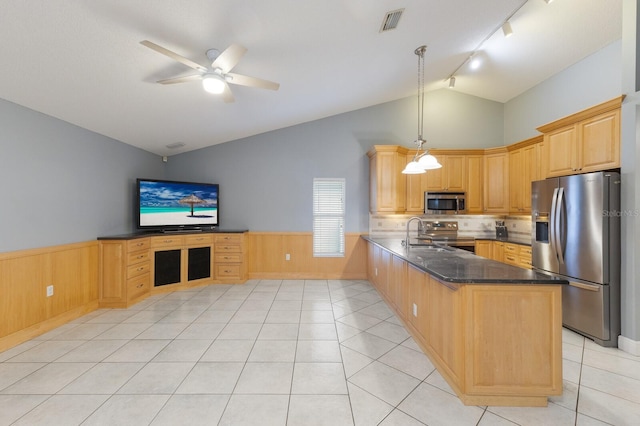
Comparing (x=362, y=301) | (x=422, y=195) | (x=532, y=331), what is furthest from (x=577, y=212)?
(x=362, y=301)

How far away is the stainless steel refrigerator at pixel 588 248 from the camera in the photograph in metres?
2.59

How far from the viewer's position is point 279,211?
5227 millimetres

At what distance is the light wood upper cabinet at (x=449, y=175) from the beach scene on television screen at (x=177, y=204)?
13.7ft

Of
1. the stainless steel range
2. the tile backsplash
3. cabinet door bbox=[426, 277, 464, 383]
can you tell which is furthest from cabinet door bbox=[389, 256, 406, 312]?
the tile backsplash

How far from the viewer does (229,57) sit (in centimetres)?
211

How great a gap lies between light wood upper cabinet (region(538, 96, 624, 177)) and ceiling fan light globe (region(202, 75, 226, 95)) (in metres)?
3.85

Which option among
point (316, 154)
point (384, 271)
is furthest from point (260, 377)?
point (316, 154)

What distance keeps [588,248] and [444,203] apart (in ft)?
7.08

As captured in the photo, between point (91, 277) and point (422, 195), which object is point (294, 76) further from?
point (91, 277)

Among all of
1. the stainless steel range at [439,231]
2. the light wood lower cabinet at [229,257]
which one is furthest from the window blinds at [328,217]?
the stainless steel range at [439,231]

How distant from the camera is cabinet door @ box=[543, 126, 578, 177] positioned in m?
2.98

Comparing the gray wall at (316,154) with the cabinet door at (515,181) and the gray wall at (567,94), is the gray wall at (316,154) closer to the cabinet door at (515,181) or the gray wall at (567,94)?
the gray wall at (567,94)

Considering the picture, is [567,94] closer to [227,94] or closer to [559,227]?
[559,227]

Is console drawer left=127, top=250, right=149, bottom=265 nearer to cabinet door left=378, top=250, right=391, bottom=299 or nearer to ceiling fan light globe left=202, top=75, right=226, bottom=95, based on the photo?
ceiling fan light globe left=202, top=75, right=226, bottom=95
